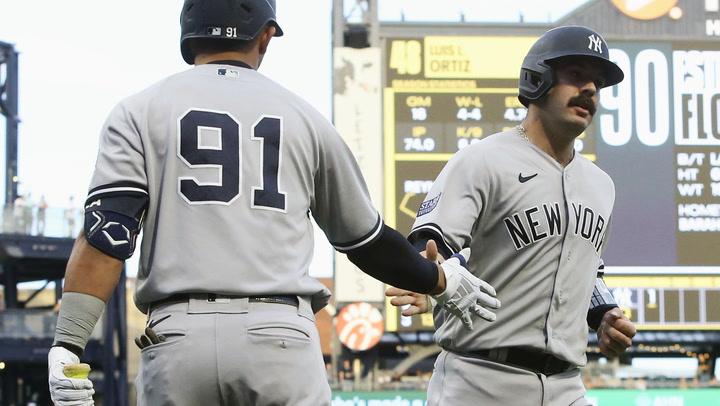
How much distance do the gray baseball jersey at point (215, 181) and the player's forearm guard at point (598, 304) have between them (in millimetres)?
1836

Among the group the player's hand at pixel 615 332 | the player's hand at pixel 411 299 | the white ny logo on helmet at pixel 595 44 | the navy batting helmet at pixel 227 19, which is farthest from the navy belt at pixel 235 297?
the white ny logo on helmet at pixel 595 44

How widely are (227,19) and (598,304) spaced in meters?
2.13

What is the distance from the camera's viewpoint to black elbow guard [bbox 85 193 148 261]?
11.7 feet

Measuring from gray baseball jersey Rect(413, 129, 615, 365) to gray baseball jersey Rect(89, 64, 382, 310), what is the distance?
1.30 metres

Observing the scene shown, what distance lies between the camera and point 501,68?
24203 mm

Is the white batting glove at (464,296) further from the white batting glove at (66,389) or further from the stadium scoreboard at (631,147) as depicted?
the stadium scoreboard at (631,147)

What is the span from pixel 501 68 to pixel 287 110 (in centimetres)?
2075

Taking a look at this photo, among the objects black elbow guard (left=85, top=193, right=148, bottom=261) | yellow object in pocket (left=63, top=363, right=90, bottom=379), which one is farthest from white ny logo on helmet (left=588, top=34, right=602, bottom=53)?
yellow object in pocket (left=63, top=363, right=90, bottom=379)

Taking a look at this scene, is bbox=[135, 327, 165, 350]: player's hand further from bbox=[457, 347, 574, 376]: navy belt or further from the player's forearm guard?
the player's forearm guard

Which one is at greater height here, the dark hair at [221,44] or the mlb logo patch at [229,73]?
the dark hair at [221,44]

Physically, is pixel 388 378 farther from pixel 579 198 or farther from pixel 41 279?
pixel 579 198

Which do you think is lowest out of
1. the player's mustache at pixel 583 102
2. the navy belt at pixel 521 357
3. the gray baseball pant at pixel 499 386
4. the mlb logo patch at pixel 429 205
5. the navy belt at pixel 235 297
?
the gray baseball pant at pixel 499 386

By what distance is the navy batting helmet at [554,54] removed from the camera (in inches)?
209

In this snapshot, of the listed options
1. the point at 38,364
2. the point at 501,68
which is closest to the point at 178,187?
the point at 501,68
